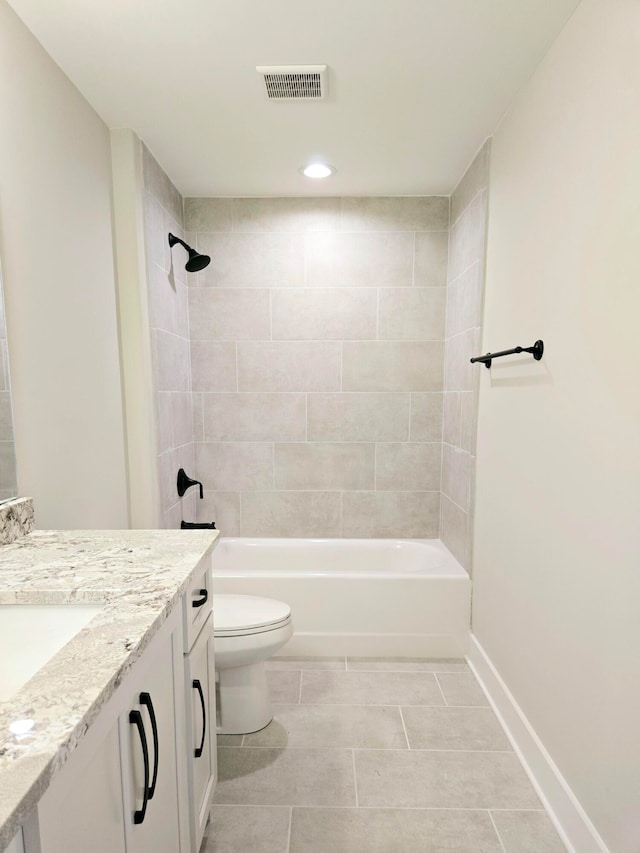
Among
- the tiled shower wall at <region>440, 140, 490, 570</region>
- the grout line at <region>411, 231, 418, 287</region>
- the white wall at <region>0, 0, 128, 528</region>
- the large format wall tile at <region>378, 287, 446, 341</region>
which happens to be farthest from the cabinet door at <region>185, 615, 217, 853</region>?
the grout line at <region>411, 231, 418, 287</region>

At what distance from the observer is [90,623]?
86cm

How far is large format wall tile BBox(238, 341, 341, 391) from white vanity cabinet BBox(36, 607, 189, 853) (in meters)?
1.96

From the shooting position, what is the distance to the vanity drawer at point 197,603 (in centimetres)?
116

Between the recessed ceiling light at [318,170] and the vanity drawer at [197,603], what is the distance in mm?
1974

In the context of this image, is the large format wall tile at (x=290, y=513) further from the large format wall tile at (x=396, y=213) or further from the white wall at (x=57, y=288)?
the large format wall tile at (x=396, y=213)

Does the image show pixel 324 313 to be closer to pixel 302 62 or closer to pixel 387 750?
pixel 302 62

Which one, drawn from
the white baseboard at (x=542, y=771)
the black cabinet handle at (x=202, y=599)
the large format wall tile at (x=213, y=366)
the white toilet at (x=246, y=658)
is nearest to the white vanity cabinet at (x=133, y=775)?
the black cabinet handle at (x=202, y=599)

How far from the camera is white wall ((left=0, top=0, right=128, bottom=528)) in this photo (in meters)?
1.41

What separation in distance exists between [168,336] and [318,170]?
1.13 m

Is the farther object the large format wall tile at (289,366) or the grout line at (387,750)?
the large format wall tile at (289,366)

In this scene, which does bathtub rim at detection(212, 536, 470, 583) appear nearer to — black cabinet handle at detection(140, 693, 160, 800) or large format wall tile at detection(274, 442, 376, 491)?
large format wall tile at detection(274, 442, 376, 491)

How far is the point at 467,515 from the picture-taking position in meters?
2.42

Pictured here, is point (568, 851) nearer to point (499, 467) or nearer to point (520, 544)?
point (520, 544)

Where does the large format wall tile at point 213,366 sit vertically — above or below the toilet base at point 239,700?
above
